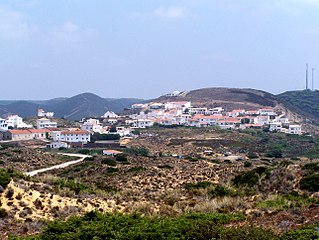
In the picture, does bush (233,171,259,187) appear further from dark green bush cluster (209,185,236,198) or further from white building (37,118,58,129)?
white building (37,118,58,129)

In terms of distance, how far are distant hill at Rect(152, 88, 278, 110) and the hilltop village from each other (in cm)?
919

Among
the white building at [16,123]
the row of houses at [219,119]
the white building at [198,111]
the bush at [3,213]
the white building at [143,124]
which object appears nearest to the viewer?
the bush at [3,213]

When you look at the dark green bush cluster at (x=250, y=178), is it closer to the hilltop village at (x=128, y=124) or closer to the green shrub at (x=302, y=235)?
A: the green shrub at (x=302, y=235)

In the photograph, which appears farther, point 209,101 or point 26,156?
point 209,101

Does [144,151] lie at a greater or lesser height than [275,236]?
lesser

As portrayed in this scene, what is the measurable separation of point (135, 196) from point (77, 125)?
86070mm

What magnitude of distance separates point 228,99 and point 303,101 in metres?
42.3

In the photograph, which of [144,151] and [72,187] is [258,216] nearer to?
[72,187]

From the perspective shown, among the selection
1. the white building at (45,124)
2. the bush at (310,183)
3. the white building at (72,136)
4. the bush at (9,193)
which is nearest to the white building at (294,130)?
the white building at (72,136)

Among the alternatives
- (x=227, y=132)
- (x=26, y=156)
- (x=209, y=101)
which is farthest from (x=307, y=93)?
(x=26, y=156)

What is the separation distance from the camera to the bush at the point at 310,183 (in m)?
16.7

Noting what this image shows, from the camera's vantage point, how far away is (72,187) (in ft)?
55.2

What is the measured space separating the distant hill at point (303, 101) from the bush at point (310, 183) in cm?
12940

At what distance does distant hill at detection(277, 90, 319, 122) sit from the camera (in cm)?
14950
